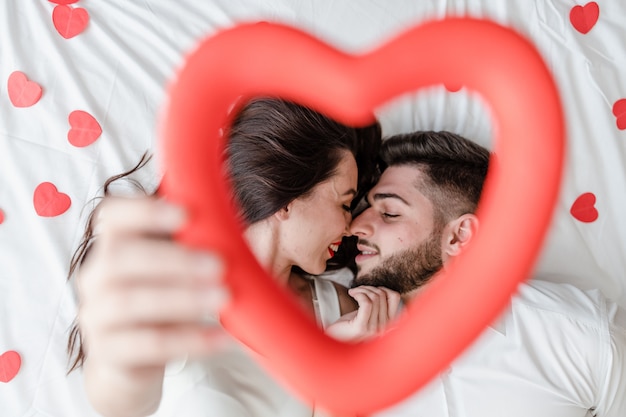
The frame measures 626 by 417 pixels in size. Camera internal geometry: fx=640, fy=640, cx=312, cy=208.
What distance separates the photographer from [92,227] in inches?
53.6

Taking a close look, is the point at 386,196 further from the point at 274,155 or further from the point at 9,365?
the point at 9,365

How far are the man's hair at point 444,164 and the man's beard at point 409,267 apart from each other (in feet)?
0.20

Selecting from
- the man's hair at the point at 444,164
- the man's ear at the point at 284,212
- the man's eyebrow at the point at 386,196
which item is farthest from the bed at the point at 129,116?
the man's ear at the point at 284,212

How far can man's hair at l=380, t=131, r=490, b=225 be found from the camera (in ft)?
4.43

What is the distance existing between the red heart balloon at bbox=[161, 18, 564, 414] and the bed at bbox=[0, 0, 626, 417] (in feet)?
2.43

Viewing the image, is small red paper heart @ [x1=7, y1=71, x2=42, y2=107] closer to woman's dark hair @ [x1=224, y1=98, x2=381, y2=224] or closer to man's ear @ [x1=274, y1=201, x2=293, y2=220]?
woman's dark hair @ [x1=224, y1=98, x2=381, y2=224]

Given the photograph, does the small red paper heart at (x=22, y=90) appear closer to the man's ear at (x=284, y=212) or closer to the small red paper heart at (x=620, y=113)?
the man's ear at (x=284, y=212)

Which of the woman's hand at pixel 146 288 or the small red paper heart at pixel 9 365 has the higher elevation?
the woman's hand at pixel 146 288

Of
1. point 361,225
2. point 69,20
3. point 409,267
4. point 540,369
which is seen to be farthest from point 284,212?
point 69,20

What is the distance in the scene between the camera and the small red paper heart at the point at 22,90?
1407 mm

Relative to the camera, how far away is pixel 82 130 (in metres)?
1.41

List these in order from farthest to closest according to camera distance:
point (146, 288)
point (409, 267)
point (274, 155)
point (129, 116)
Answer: point (129, 116) → point (409, 267) → point (274, 155) → point (146, 288)

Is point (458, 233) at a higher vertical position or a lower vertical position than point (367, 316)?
higher

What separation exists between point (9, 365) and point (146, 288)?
82 centimetres
